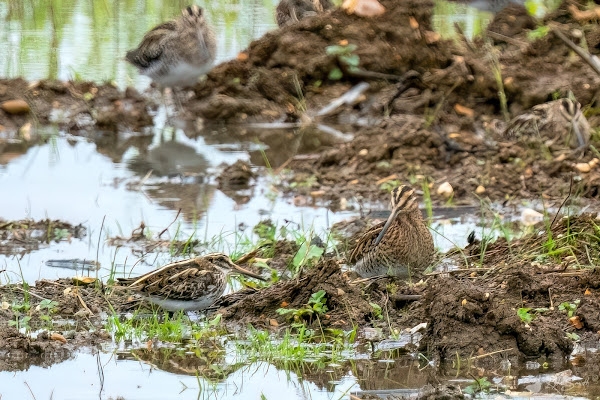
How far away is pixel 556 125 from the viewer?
967 centimetres

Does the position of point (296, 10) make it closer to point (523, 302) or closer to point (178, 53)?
point (178, 53)

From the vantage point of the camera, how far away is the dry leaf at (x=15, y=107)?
1152 centimetres

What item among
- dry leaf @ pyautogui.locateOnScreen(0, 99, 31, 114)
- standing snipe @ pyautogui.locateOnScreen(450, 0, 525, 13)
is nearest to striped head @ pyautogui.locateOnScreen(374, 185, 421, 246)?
dry leaf @ pyautogui.locateOnScreen(0, 99, 31, 114)

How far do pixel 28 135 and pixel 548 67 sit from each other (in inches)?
232

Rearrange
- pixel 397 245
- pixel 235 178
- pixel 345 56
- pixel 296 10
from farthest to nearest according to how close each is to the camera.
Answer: pixel 296 10 < pixel 345 56 < pixel 235 178 < pixel 397 245

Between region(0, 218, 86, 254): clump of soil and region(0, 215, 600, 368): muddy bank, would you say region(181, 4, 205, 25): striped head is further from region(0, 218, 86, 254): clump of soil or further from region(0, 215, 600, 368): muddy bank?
region(0, 215, 600, 368): muddy bank

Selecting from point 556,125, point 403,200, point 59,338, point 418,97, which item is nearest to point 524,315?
point 403,200

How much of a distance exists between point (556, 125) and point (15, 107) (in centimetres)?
603

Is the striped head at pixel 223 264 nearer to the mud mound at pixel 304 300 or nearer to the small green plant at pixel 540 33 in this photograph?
the mud mound at pixel 304 300

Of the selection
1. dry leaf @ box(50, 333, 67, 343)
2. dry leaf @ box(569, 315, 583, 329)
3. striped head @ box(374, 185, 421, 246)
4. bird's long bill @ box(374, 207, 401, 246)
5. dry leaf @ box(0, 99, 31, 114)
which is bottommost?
dry leaf @ box(50, 333, 67, 343)

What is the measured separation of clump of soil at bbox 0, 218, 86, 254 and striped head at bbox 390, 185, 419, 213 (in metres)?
2.52

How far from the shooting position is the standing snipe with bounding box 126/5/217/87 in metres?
12.0

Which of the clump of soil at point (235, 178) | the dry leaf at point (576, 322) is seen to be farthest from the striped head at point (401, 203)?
the clump of soil at point (235, 178)

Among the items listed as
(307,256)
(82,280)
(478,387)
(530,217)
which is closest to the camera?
(478,387)
